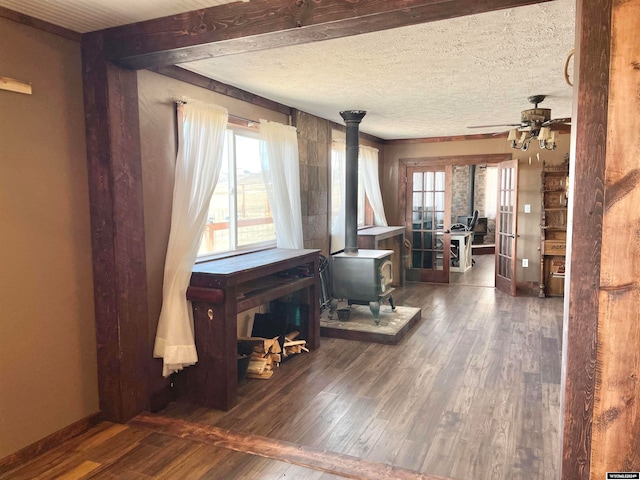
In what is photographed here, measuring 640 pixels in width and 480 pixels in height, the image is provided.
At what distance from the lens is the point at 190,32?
232cm

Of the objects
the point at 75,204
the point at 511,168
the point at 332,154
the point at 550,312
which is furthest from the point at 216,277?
the point at 511,168

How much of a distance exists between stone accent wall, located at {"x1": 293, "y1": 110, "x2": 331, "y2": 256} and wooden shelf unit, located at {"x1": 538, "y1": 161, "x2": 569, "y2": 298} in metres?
3.18

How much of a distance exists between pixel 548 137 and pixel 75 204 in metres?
3.93

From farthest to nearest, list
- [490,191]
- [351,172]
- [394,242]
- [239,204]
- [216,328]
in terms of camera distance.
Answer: [490,191]
[394,242]
[351,172]
[239,204]
[216,328]

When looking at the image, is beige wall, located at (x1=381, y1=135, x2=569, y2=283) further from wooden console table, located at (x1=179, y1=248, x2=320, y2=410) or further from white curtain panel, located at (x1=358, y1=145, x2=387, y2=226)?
wooden console table, located at (x1=179, y1=248, x2=320, y2=410)

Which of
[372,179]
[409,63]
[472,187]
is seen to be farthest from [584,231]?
[472,187]

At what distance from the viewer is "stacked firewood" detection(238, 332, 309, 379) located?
376cm

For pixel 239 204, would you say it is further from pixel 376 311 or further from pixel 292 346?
pixel 376 311

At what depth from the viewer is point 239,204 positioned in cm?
420

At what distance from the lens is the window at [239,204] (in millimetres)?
3924

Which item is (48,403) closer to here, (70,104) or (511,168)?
(70,104)

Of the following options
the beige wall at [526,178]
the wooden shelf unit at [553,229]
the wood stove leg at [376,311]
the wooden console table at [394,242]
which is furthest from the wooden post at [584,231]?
the beige wall at [526,178]

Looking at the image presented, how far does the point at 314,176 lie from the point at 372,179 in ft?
6.08

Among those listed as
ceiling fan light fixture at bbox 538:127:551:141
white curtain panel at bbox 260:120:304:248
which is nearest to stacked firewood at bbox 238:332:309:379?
white curtain panel at bbox 260:120:304:248
